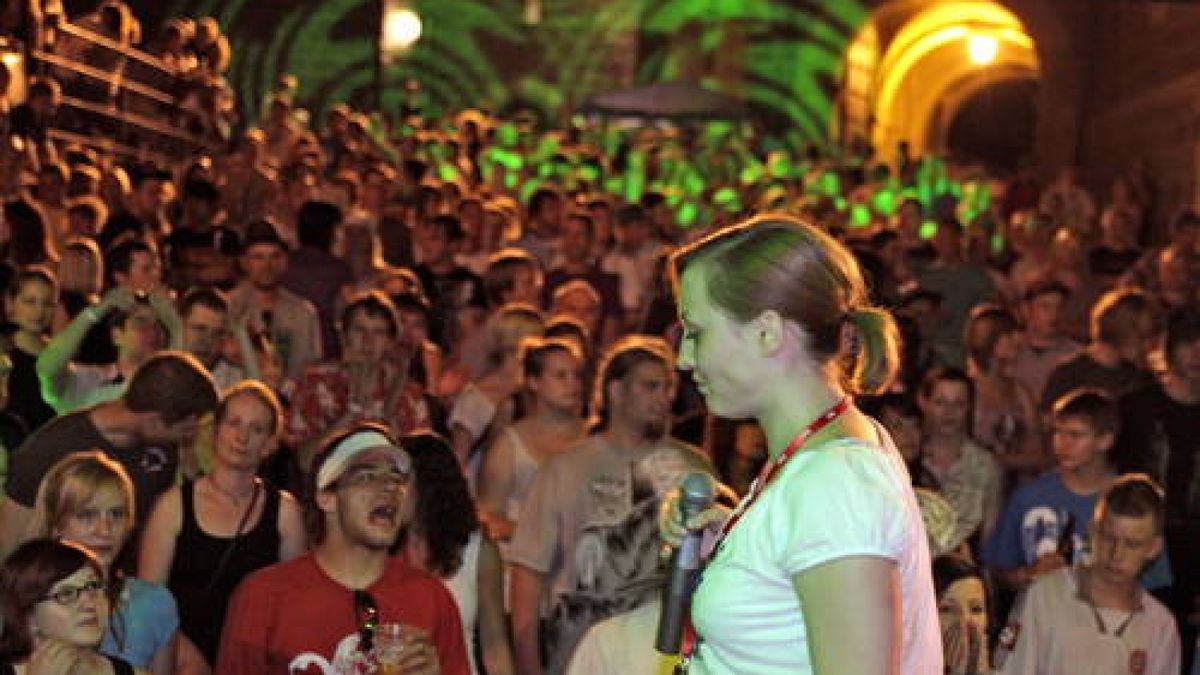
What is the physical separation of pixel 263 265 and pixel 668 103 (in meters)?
15.5

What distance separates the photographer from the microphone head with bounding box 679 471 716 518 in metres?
3.41

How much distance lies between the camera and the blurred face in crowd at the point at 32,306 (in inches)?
370

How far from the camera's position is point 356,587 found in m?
6.08

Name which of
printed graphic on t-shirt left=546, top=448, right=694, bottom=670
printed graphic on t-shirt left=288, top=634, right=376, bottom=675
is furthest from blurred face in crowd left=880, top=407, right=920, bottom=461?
printed graphic on t-shirt left=288, top=634, right=376, bottom=675

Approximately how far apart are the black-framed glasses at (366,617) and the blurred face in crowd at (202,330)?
3254 mm

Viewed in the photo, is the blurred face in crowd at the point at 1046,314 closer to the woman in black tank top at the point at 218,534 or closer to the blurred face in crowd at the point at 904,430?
the blurred face in crowd at the point at 904,430

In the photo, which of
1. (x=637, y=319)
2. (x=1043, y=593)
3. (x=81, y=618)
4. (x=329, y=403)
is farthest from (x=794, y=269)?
(x=637, y=319)

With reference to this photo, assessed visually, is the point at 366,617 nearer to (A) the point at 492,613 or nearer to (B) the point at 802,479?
(A) the point at 492,613

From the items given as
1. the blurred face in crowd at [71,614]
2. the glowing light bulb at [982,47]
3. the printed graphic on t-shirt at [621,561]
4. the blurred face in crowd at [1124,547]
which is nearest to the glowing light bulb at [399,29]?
the glowing light bulb at [982,47]

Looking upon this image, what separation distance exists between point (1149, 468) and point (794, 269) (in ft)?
21.3

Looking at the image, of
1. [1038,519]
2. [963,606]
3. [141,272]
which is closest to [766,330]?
[963,606]

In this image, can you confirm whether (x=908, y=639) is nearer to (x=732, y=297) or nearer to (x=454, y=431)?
(x=732, y=297)

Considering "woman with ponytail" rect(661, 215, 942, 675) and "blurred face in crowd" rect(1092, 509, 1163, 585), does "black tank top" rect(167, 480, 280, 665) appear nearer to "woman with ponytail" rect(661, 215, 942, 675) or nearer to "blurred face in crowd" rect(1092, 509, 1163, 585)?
"blurred face in crowd" rect(1092, 509, 1163, 585)

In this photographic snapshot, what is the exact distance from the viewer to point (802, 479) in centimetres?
320
